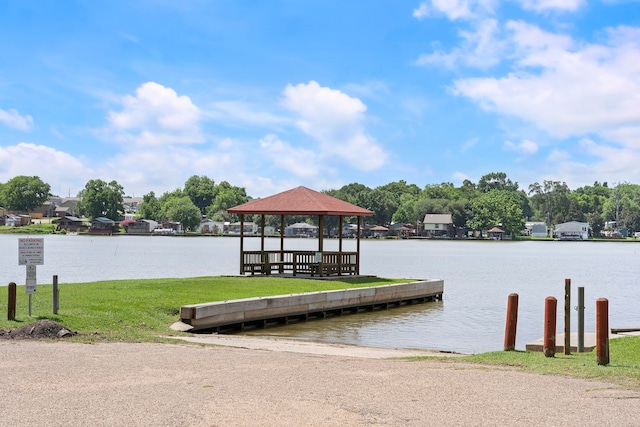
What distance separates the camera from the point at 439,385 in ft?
31.0

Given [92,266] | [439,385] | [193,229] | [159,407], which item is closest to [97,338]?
[159,407]

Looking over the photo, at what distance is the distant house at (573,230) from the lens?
186163 mm

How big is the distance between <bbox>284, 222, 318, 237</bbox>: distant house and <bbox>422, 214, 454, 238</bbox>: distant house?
1131 inches

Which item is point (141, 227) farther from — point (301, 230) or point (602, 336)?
point (602, 336)

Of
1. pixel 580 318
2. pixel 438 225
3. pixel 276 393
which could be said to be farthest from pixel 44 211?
pixel 276 393

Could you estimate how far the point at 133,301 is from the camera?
18.7 m

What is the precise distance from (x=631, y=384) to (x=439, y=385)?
2644 millimetres

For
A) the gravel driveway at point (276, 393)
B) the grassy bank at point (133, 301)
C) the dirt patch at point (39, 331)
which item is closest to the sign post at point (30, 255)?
the grassy bank at point (133, 301)

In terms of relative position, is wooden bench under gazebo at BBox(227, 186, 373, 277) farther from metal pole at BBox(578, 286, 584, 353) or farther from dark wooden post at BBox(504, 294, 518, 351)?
metal pole at BBox(578, 286, 584, 353)

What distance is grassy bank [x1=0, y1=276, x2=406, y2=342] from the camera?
14875mm

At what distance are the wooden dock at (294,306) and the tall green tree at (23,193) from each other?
6921 inches

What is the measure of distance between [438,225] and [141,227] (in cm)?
7469

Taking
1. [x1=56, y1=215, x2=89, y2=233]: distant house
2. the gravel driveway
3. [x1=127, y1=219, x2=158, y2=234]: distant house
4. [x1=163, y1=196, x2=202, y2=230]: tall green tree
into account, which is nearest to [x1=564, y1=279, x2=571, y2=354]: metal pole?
the gravel driveway

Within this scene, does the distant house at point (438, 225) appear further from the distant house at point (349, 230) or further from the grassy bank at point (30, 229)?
the grassy bank at point (30, 229)
